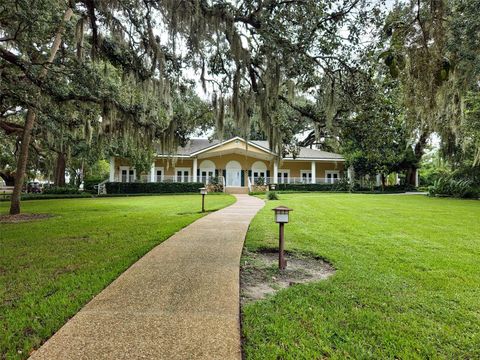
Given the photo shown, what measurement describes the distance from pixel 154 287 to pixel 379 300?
99.0 inches

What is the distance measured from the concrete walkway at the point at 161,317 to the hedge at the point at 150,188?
→ 20.6 m

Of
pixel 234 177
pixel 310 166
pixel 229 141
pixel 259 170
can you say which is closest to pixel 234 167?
pixel 234 177

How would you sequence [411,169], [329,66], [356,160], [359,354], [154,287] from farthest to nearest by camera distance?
[411,169] → [356,160] → [329,66] → [154,287] → [359,354]

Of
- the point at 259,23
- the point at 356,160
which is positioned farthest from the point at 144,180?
the point at 259,23

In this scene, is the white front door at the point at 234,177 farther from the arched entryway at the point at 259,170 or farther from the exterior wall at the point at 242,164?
the arched entryway at the point at 259,170

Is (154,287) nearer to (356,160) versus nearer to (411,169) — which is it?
(356,160)

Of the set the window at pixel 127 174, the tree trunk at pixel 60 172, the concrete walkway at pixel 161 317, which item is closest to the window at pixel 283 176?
the window at pixel 127 174

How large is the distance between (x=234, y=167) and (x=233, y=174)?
647 millimetres

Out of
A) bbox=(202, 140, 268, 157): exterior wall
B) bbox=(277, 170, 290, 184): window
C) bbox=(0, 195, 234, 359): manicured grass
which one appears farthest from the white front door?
bbox=(0, 195, 234, 359): manicured grass

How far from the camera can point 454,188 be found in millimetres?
19078

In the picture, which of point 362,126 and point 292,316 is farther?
point 362,126

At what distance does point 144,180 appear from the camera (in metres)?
26.6

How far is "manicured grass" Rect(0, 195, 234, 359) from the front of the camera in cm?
269

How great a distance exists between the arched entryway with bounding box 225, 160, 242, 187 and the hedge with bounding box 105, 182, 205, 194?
344cm
